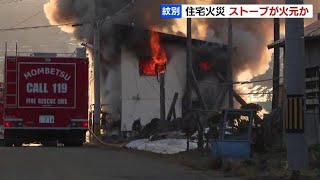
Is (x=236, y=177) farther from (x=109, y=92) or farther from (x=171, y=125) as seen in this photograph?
(x=109, y=92)

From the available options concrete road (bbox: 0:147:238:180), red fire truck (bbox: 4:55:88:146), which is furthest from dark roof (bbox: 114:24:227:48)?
concrete road (bbox: 0:147:238:180)

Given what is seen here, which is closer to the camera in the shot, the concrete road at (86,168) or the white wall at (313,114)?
the concrete road at (86,168)

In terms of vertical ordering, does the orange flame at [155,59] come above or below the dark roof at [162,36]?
below

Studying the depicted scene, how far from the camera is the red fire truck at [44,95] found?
22641mm

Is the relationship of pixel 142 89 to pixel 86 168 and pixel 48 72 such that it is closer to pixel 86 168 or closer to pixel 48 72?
pixel 48 72

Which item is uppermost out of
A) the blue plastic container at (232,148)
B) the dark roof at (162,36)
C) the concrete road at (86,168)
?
the dark roof at (162,36)

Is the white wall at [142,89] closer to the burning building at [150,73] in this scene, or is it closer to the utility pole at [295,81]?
the burning building at [150,73]

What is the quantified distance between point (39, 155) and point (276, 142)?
24.0 ft

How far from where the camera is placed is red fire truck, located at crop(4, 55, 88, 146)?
22.6m

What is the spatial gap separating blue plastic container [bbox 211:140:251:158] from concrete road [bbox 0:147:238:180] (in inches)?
55.5

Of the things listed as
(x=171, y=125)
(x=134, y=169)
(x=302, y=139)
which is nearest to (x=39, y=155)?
(x=134, y=169)

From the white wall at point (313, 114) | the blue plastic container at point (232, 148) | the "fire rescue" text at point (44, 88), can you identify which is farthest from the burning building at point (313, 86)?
the "fire rescue" text at point (44, 88)

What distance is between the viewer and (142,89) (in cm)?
4272

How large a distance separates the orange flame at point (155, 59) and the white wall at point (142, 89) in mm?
576
